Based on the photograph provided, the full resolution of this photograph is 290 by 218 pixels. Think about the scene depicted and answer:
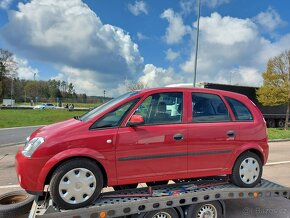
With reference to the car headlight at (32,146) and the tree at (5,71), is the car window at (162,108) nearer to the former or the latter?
the car headlight at (32,146)

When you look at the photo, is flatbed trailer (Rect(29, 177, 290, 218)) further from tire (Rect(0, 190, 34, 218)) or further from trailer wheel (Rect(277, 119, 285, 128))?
trailer wheel (Rect(277, 119, 285, 128))

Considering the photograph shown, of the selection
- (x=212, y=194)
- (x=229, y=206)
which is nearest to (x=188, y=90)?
(x=212, y=194)

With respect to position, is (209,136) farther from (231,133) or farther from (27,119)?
(27,119)

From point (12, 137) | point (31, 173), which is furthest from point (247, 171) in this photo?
point (12, 137)

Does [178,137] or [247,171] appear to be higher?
[178,137]

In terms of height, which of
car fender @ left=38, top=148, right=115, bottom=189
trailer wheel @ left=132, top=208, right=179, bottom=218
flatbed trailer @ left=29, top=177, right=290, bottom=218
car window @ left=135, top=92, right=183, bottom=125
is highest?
car window @ left=135, top=92, right=183, bottom=125

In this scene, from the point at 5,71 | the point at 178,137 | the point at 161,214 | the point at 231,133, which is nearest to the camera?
the point at 161,214

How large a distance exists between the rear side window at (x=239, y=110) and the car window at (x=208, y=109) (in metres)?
0.15

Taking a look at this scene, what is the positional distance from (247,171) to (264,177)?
285cm

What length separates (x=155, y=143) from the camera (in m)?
3.96

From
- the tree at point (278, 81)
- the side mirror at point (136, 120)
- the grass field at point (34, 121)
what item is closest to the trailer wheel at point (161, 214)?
the side mirror at point (136, 120)

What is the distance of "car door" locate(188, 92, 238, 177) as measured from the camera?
4223mm

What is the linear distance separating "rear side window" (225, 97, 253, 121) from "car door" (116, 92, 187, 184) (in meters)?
0.91

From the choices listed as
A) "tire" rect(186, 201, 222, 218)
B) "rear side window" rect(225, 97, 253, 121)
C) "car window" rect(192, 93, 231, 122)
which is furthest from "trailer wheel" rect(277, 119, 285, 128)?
"tire" rect(186, 201, 222, 218)
